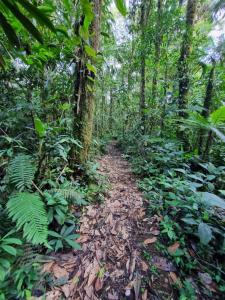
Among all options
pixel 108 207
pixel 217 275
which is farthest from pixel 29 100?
pixel 217 275

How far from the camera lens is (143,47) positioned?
4242mm

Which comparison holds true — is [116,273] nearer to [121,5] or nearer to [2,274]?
[2,274]

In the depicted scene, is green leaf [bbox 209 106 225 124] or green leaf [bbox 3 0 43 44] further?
green leaf [bbox 209 106 225 124]

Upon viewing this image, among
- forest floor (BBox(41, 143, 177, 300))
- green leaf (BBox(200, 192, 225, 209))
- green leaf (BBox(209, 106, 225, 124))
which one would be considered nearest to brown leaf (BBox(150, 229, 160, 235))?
forest floor (BBox(41, 143, 177, 300))

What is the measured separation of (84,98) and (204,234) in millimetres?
2000

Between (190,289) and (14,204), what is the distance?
4.70 feet

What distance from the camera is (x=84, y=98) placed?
2.29 metres

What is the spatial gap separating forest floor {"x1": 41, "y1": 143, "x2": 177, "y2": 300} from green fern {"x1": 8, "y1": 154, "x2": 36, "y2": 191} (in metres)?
0.68

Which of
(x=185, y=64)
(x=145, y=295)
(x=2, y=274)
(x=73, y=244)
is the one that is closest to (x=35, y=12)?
(x=2, y=274)

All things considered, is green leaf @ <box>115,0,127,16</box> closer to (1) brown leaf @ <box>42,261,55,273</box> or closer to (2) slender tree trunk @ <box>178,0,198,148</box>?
(1) brown leaf @ <box>42,261,55,273</box>

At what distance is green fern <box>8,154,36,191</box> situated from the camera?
1.52m

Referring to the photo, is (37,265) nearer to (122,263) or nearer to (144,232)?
(122,263)

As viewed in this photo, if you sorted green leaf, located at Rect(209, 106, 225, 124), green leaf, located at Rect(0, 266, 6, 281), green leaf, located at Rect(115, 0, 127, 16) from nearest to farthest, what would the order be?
green leaf, located at Rect(115, 0, 127, 16)
green leaf, located at Rect(0, 266, 6, 281)
green leaf, located at Rect(209, 106, 225, 124)

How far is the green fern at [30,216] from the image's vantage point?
122 centimetres
